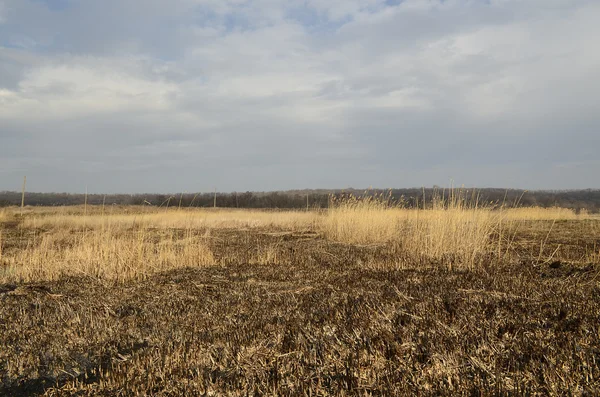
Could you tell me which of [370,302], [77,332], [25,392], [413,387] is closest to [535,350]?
[413,387]

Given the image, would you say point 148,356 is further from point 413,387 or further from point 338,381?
point 413,387

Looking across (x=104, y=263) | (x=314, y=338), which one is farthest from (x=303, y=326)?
(x=104, y=263)

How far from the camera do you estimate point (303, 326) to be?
376 centimetres

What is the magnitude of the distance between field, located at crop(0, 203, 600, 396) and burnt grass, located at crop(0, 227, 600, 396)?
13 millimetres

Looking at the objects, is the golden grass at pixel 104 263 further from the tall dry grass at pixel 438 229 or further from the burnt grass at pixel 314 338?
the tall dry grass at pixel 438 229

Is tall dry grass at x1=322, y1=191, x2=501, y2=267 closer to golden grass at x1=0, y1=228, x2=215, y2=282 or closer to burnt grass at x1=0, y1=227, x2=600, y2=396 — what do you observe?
burnt grass at x1=0, y1=227, x2=600, y2=396

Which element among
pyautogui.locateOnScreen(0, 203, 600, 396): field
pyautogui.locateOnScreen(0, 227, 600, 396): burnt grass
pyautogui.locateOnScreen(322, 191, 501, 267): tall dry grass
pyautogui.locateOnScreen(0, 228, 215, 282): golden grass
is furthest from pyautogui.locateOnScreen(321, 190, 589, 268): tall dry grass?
pyautogui.locateOnScreen(0, 228, 215, 282): golden grass

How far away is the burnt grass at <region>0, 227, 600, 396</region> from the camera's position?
2584 millimetres

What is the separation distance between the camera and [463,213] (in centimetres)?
895

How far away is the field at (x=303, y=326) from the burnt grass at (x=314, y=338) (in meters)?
0.01

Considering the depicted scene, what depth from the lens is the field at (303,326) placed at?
8.61 ft

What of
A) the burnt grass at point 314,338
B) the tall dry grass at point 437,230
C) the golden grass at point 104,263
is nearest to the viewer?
the burnt grass at point 314,338

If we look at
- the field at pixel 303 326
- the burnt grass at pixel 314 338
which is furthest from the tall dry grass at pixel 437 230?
the burnt grass at pixel 314 338

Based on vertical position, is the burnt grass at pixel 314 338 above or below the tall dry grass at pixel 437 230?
below
